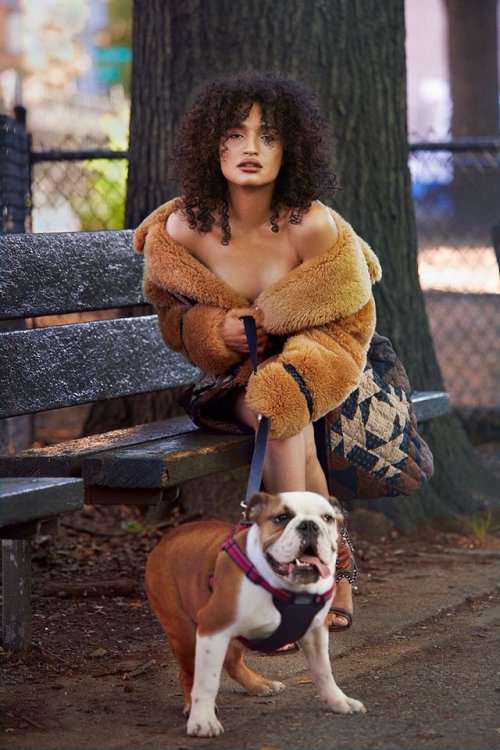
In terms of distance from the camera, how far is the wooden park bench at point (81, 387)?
12.2 ft

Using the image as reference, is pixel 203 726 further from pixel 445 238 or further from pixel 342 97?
pixel 445 238

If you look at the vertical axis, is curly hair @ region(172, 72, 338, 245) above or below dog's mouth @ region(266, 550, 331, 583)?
above

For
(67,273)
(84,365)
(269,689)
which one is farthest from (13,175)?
(269,689)

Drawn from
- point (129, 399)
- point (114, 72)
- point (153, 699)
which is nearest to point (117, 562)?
point (129, 399)

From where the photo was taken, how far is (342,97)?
5586 mm

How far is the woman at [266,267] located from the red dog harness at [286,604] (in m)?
0.70

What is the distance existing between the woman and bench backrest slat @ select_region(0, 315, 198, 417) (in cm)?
41

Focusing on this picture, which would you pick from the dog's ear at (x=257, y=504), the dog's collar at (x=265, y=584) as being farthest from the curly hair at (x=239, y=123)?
the dog's collar at (x=265, y=584)

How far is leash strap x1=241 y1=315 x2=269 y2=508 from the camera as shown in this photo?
11.8 feet

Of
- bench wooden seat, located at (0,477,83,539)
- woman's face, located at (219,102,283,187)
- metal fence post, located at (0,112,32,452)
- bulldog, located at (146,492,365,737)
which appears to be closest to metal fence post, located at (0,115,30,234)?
metal fence post, located at (0,112,32,452)

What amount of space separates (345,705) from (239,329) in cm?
123

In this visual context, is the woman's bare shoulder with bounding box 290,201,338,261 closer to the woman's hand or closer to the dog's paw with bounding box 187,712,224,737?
the woman's hand

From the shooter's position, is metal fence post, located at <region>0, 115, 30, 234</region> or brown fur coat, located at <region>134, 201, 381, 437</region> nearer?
brown fur coat, located at <region>134, 201, 381, 437</region>

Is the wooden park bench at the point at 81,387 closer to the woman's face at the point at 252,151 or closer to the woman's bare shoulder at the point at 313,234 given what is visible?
the woman's bare shoulder at the point at 313,234
